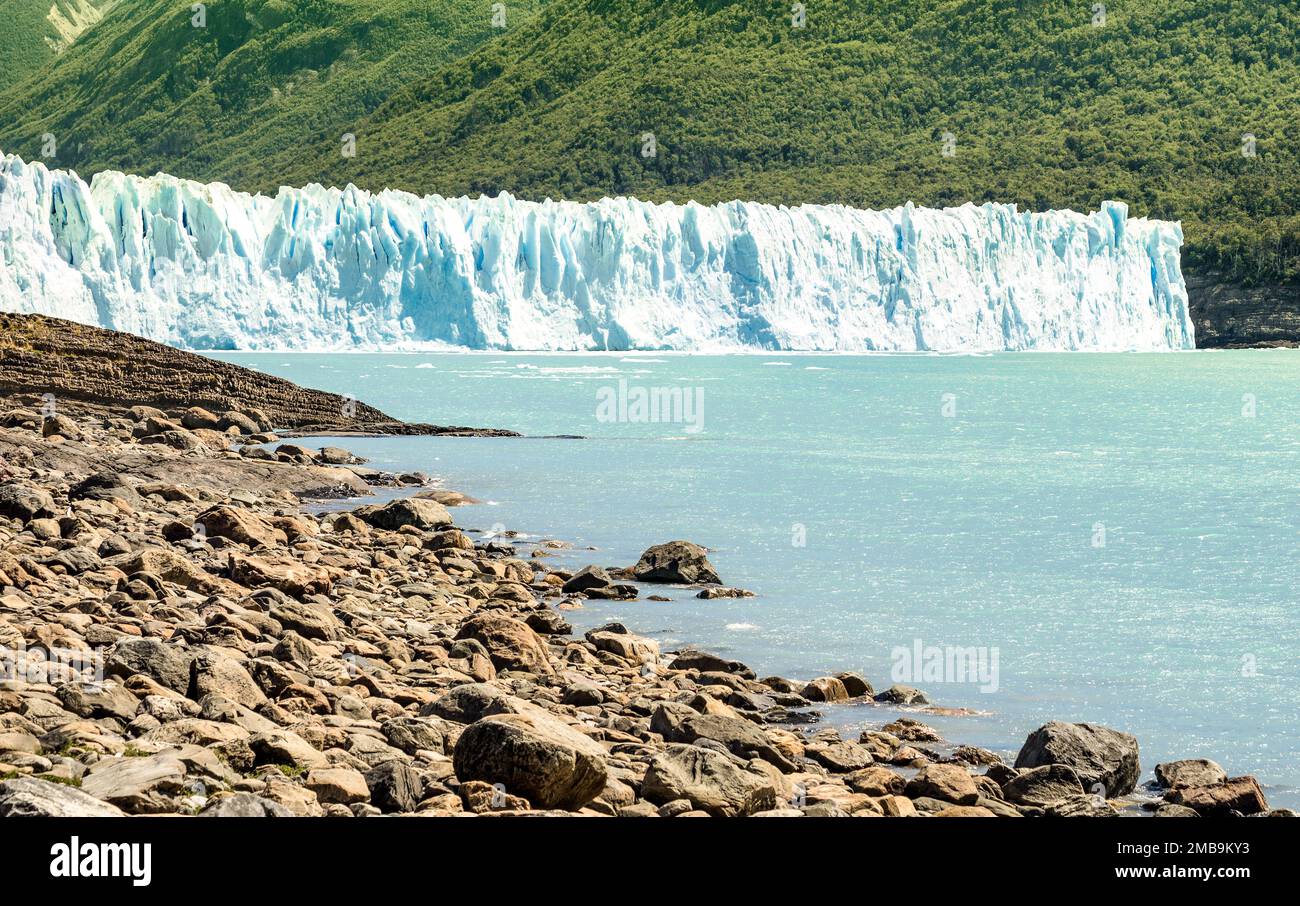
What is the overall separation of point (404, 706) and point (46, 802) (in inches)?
103

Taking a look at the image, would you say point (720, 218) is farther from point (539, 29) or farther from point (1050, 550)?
point (539, 29)

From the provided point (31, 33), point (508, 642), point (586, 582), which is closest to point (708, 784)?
point (508, 642)

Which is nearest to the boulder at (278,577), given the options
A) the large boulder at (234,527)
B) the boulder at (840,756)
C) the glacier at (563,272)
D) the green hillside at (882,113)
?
the large boulder at (234,527)

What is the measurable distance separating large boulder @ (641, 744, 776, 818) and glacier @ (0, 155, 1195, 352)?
1320 inches

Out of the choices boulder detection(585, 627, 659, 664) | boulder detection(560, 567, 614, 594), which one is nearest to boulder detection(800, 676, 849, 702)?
boulder detection(585, 627, 659, 664)

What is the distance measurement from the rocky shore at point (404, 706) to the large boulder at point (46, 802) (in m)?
0.01

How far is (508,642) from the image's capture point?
8.09m

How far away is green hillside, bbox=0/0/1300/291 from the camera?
7000 cm

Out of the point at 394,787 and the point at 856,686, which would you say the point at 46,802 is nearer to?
the point at 394,787

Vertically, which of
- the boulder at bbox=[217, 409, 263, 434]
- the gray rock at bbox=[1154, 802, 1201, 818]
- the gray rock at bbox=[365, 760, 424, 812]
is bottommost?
the gray rock at bbox=[1154, 802, 1201, 818]

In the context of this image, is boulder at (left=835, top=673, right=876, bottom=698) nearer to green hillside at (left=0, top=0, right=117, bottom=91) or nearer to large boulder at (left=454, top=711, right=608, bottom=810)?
large boulder at (left=454, top=711, right=608, bottom=810)

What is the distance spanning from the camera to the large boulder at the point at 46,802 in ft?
13.0

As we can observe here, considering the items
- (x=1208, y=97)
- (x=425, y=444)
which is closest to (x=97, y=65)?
(x=1208, y=97)

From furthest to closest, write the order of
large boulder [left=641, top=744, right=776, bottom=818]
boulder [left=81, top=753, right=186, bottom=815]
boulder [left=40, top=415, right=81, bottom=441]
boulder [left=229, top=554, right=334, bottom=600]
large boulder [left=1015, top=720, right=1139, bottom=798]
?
1. boulder [left=40, top=415, right=81, bottom=441]
2. boulder [left=229, top=554, right=334, bottom=600]
3. large boulder [left=1015, top=720, right=1139, bottom=798]
4. large boulder [left=641, top=744, right=776, bottom=818]
5. boulder [left=81, top=753, right=186, bottom=815]
